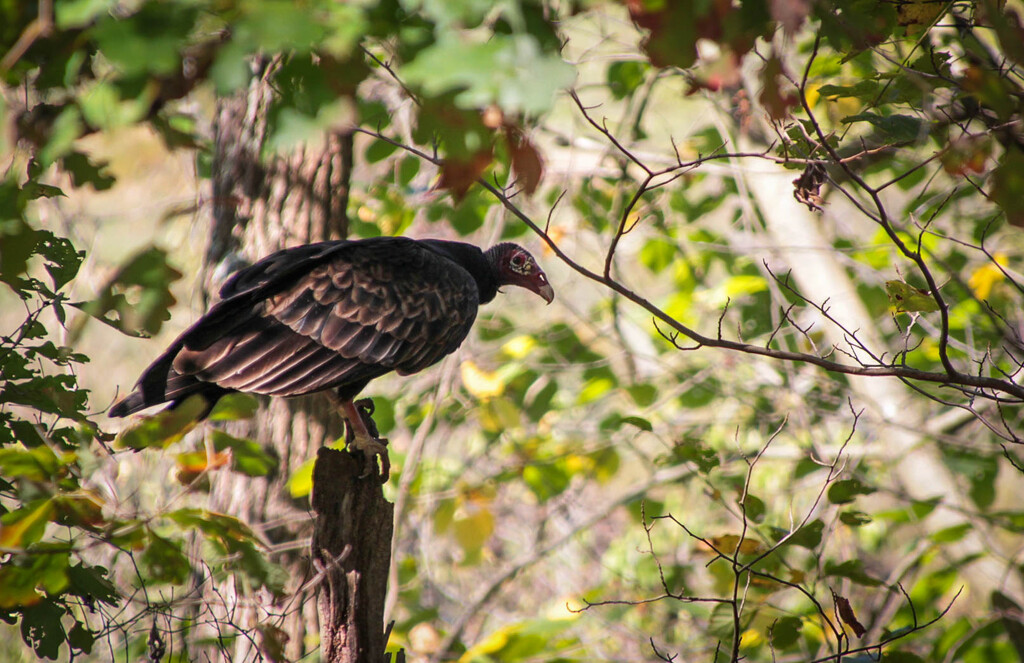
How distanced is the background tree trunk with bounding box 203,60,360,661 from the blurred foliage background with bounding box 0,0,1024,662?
0.16 meters

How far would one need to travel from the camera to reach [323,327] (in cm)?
283

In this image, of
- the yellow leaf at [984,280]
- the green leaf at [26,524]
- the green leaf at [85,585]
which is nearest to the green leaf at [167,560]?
the green leaf at [85,585]

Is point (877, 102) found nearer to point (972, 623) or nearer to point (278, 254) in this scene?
Answer: point (278, 254)

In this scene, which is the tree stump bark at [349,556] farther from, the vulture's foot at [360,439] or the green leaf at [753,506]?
the green leaf at [753,506]

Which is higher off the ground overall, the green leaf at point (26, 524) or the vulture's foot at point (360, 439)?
the vulture's foot at point (360, 439)

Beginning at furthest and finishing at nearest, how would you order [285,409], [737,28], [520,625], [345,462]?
[285,409]
[520,625]
[345,462]
[737,28]

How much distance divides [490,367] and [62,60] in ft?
14.4

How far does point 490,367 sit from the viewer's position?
18.4 feet

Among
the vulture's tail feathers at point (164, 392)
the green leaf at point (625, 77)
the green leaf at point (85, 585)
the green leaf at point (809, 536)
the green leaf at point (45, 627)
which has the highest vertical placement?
the green leaf at point (625, 77)

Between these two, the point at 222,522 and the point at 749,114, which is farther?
the point at 749,114

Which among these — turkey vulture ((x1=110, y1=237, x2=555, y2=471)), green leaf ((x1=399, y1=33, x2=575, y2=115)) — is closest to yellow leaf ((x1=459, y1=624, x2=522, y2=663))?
turkey vulture ((x1=110, y1=237, x2=555, y2=471))

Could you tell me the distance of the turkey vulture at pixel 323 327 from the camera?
2635 millimetres

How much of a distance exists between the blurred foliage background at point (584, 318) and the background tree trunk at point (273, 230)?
163 millimetres

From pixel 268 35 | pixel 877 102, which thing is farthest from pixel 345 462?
pixel 877 102
